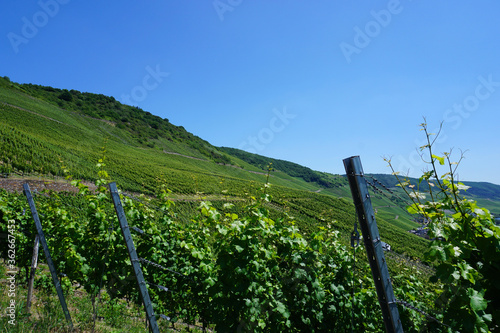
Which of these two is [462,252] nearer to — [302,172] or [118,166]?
[118,166]

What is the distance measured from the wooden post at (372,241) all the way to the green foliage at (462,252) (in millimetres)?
344

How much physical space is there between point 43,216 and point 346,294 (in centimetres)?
618

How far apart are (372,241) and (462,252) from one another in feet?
2.18

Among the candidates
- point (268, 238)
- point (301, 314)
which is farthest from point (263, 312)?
point (268, 238)

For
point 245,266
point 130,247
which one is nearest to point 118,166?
point 130,247

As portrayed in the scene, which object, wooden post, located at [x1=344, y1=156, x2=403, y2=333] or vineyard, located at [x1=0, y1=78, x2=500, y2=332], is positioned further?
vineyard, located at [x1=0, y1=78, x2=500, y2=332]

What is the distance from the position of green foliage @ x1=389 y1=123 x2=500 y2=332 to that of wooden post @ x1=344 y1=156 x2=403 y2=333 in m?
0.34

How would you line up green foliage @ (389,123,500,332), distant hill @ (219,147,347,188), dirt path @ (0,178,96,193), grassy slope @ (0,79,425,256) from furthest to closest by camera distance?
1. distant hill @ (219,147,347,188)
2. grassy slope @ (0,79,425,256)
3. dirt path @ (0,178,96,193)
4. green foliage @ (389,123,500,332)

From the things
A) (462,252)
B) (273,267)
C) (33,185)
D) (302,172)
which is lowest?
(33,185)

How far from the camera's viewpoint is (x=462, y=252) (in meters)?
1.93

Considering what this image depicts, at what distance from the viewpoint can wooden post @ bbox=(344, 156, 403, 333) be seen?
6.24ft

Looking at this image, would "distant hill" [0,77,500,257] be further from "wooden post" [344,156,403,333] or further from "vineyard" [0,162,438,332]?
"vineyard" [0,162,438,332]

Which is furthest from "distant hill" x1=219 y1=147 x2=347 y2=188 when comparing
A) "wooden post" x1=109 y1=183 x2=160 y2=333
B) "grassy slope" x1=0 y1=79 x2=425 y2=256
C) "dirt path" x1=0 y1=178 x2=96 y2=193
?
"wooden post" x1=109 y1=183 x2=160 y2=333

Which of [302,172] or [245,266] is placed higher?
[302,172]
